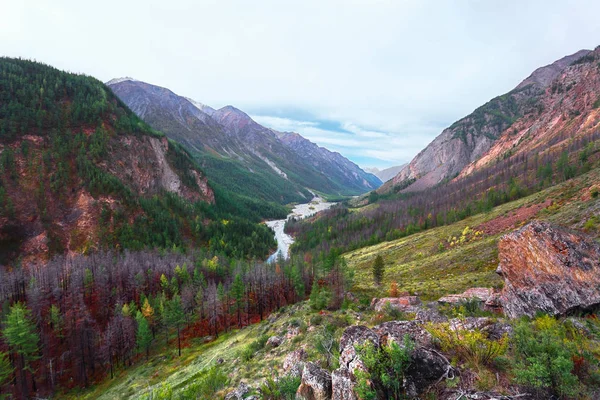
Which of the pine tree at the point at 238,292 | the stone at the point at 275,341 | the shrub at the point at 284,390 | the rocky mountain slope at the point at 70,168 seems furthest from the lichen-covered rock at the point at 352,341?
the rocky mountain slope at the point at 70,168

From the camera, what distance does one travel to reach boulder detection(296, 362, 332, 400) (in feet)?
31.6

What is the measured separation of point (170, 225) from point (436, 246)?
11677 centimetres

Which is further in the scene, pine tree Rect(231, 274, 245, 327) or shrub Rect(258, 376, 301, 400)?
pine tree Rect(231, 274, 245, 327)

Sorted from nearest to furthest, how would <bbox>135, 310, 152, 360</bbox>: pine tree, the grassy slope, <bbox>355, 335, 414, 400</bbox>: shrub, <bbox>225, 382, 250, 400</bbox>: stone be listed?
<bbox>355, 335, 414, 400</bbox>: shrub → <bbox>225, 382, 250, 400</bbox>: stone → the grassy slope → <bbox>135, 310, 152, 360</bbox>: pine tree

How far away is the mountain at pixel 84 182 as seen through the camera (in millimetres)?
101062

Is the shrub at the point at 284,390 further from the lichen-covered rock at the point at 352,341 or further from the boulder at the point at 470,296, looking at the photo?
the boulder at the point at 470,296

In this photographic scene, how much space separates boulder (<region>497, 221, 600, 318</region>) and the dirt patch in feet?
205

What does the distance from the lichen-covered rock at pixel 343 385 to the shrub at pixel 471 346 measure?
3.73 metres

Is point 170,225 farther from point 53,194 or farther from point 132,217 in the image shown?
point 53,194

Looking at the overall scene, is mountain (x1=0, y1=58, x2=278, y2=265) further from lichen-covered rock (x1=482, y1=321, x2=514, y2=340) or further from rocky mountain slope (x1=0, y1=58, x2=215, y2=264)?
lichen-covered rock (x1=482, y1=321, x2=514, y2=340)

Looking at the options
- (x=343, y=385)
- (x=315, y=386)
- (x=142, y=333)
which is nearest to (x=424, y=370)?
(x=343, y=385)

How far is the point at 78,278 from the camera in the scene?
200 ft

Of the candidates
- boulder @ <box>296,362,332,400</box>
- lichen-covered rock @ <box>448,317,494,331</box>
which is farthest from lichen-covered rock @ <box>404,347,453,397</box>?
lichen-covered rock @ <box>448,317,494,331</box>

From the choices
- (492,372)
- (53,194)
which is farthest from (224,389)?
(53,194)
